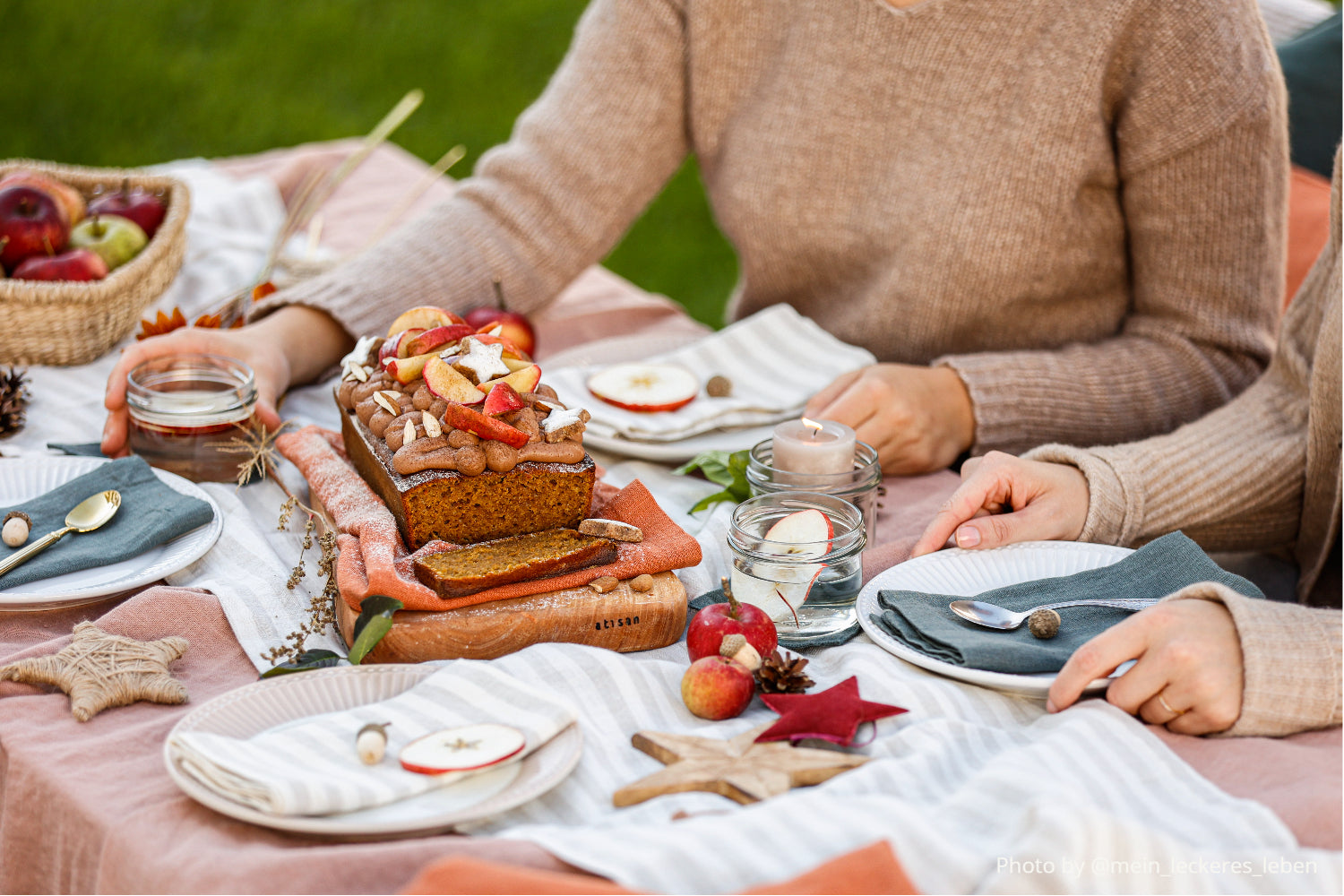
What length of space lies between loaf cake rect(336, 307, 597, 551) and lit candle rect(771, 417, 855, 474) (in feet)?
0.73

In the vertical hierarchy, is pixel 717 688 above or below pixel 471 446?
below

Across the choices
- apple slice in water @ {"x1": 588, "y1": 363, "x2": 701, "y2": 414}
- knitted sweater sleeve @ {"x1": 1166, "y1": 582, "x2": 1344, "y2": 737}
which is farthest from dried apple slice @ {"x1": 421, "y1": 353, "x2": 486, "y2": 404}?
knitted sweater sleeve @ {"x1": 1166, "y1": 582, "x2": 1344, "y2": 737}

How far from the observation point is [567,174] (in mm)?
1860

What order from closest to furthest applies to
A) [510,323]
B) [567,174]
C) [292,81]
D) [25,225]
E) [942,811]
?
[942,811], [25,225], [510,323], [567,174], [292,81]

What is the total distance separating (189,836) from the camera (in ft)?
2.55

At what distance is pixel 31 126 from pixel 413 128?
150cm

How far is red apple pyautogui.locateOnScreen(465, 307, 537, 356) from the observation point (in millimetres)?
1711

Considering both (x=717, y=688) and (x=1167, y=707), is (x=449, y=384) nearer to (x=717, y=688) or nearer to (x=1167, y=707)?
(x=717, y=688)

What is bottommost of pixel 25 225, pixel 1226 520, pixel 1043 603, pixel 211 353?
pixel 1226 520

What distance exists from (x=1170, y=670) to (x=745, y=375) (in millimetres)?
805

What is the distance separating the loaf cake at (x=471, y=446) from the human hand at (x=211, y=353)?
31 centimetres

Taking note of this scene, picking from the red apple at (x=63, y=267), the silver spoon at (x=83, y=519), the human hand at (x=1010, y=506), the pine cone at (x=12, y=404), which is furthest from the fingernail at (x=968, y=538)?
the red apple at (x=63, y=267)

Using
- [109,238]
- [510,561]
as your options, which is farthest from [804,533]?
[109,238]

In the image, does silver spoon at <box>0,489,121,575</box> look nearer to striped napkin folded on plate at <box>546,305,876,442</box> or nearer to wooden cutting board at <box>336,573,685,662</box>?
wooden cutting board at <box>336,573,685,662</box>
